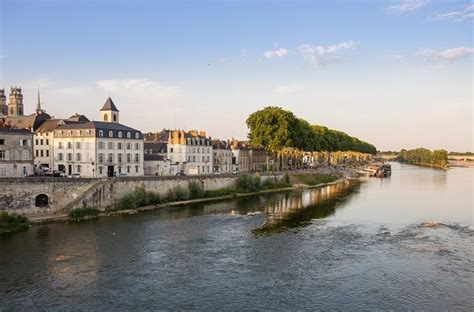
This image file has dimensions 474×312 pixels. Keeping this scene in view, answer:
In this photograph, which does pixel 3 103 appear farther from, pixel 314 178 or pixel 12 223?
pixel 314 178

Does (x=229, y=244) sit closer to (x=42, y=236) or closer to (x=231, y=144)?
(x=42, y=236)

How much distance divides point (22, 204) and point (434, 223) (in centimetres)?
3454

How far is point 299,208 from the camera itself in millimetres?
48031

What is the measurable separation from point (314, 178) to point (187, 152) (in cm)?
2621

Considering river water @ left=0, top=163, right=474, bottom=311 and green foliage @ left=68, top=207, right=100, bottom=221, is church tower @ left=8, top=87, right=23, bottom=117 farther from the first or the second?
river water @ left=0, top=163, right=474, bottom=311

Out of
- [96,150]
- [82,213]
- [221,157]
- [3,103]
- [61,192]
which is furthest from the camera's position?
[3,103]

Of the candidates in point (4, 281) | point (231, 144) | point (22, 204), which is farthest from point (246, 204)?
point (231, 144)

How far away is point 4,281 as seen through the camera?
21.8 meters

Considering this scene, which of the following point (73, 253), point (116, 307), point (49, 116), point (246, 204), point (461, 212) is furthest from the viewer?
point (49, 116)

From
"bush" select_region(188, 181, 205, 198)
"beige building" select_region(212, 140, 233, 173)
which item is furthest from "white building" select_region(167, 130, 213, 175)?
"bush" select_region(188, 181, 205, 198)

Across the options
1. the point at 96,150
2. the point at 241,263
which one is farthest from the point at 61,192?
the point at 241,263

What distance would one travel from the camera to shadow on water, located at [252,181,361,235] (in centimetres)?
3725

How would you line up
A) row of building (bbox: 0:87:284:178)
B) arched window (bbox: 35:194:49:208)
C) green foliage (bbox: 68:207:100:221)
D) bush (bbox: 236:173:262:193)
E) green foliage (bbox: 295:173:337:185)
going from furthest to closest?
green foliage (bbox: 295:173:337:185) → bush (bbox: 236:173:262:193) → row of building (bbox: 0:87:284:178) → arched window (bbox: 35:194:49:208) → green foliage (bbox: 68:207:100:221)

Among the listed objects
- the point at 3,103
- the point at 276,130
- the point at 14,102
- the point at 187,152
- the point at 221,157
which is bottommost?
the point at 221,157
